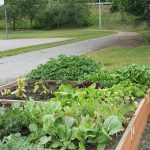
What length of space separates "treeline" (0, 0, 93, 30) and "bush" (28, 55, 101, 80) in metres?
53.1

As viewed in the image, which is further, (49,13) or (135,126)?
(49,13)

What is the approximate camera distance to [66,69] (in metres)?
9.24

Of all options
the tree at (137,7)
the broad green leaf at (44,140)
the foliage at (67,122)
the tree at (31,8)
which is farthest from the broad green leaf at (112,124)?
the tree at (31,8)

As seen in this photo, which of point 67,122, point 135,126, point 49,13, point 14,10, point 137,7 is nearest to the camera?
point 67,122

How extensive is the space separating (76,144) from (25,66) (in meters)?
11.4

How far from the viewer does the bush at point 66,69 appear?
9.09 meters

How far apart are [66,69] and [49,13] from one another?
5437cm

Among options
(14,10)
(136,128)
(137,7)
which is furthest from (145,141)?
(14,10)

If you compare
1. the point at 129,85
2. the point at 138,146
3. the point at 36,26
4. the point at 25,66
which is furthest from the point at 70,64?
the point at 36,26

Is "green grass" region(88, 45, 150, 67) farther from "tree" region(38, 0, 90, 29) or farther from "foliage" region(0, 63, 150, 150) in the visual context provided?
"tree" region(38, 0, 90, 29)

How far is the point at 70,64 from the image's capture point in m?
9.38

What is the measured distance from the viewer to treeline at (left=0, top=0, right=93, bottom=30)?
62.4m

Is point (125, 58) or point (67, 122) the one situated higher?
point (67, 122)

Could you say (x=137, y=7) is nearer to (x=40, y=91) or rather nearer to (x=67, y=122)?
(x=40, y=91)
